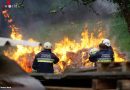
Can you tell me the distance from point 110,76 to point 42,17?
22288 millimetres

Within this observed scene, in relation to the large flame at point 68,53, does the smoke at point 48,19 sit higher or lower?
higher

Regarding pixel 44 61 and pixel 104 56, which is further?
Result: pixel 44 61

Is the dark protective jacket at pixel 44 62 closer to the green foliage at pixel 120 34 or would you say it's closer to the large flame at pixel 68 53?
the large flame at pixel 68 53

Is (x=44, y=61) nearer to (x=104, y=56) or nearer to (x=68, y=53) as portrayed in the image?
(x=104, y=56)

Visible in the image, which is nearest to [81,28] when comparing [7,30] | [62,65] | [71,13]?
[71,13]

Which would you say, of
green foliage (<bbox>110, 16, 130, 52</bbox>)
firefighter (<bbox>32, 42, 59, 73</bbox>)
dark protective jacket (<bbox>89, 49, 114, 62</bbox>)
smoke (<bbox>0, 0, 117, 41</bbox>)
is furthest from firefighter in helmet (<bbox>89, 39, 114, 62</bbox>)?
smoke (<bbox>0, 0, 117, 41</bbox>)

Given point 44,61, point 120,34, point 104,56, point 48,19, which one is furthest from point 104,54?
point 48,19

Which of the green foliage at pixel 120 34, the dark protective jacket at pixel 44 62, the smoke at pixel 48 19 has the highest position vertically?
the smoke at pixel 48 19

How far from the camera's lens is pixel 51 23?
94.7ft

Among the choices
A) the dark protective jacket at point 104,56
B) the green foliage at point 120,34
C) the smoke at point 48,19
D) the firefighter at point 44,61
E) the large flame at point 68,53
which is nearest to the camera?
the dark protective jacket at point 104,56

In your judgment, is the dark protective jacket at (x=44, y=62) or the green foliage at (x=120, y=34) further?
the green foliage at (x=120, y=34)

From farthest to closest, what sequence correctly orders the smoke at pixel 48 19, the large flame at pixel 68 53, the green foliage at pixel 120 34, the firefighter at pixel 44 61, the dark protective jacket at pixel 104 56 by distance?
the smoke at pixel 48 19 → the green foliage at pixel 120 34 → the large flame at pixel 68 53 → the firefighter at pixel 44 61 → the dark protective jacket at pixel 104 56

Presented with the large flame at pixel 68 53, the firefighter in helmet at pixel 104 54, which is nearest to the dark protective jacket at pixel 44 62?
the firefighter in helmet at pixel 104 54

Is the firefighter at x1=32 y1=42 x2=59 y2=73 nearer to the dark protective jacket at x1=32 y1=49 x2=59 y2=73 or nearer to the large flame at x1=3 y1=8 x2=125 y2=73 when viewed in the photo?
the dark protective jacket at x1=32 y1=49 x2=59 y2=73
